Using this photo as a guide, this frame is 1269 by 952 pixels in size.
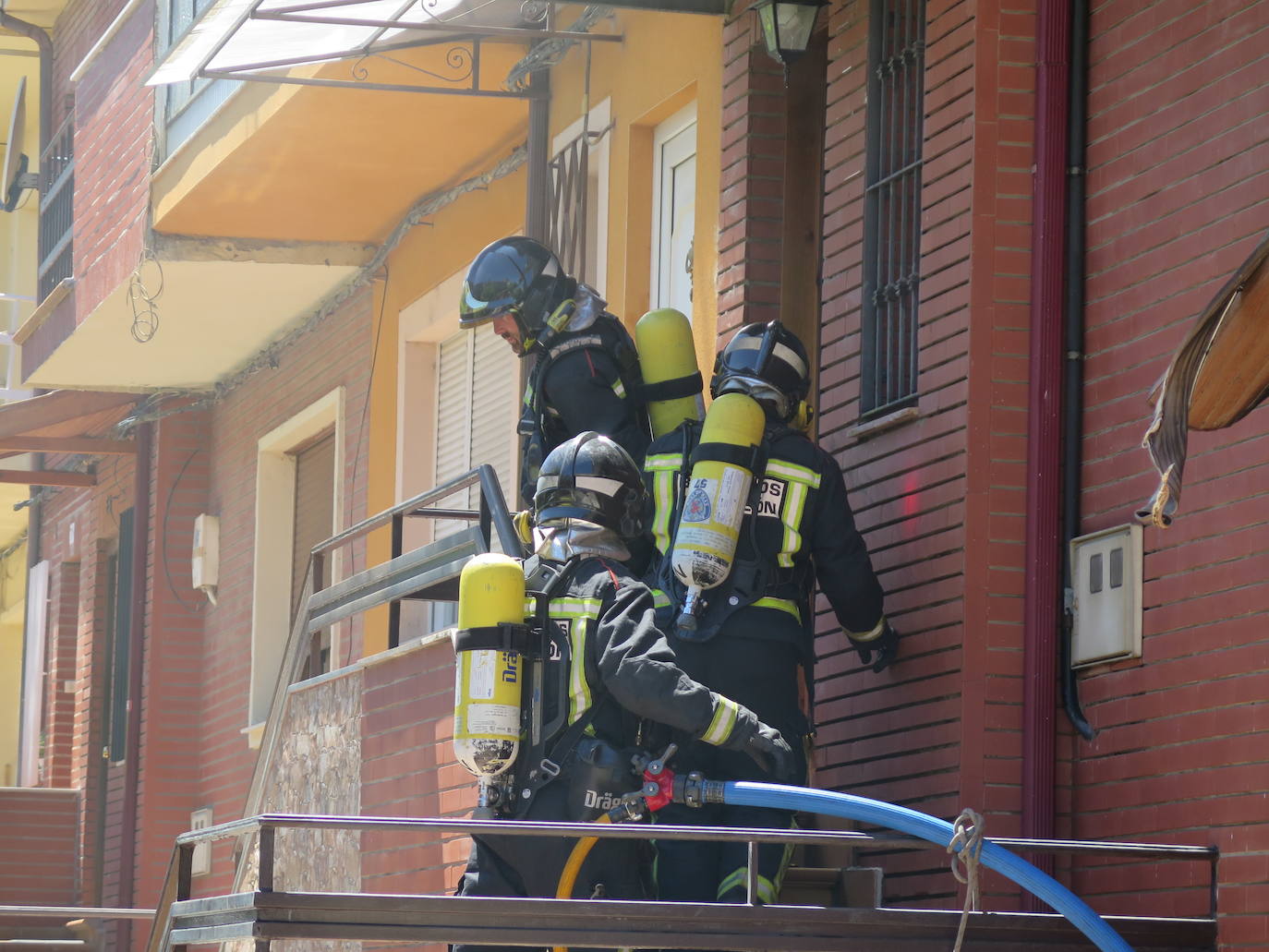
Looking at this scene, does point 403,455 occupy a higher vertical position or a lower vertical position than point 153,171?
lower

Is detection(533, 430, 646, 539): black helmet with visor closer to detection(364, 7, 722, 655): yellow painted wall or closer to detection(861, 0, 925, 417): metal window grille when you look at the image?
detection(861, 0, 925, 417): metal window grille

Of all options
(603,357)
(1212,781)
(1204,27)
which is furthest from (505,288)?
(1212,781)

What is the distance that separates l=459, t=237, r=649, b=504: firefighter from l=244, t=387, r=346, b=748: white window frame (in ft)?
25.9

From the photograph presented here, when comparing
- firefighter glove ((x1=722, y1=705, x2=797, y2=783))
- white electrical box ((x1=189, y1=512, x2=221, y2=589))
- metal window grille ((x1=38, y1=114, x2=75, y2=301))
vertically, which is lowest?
firefighter glove ((x1=722, y1=705, x2=797, y2=783))

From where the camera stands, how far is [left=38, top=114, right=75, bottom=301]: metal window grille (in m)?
16.7

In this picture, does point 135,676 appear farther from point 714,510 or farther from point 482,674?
point 482,674

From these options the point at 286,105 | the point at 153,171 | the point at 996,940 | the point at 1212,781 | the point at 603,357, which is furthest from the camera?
the point at 153,171

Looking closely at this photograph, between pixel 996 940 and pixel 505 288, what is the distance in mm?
3138

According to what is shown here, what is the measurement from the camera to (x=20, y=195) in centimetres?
2164

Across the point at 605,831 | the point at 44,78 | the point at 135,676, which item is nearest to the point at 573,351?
the point at 605,831

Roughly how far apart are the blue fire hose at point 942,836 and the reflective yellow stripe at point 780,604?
966 millimetres

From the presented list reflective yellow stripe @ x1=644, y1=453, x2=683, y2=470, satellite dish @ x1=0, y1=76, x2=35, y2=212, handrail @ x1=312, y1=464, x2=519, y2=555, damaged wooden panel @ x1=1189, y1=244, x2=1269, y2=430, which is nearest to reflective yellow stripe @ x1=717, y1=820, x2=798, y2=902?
reflective yellow stripe @ x1=644, y1=453, x2=683, y2=470

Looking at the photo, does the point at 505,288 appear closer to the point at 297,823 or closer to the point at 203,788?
the point at 297,823

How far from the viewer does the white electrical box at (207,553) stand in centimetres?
1706
